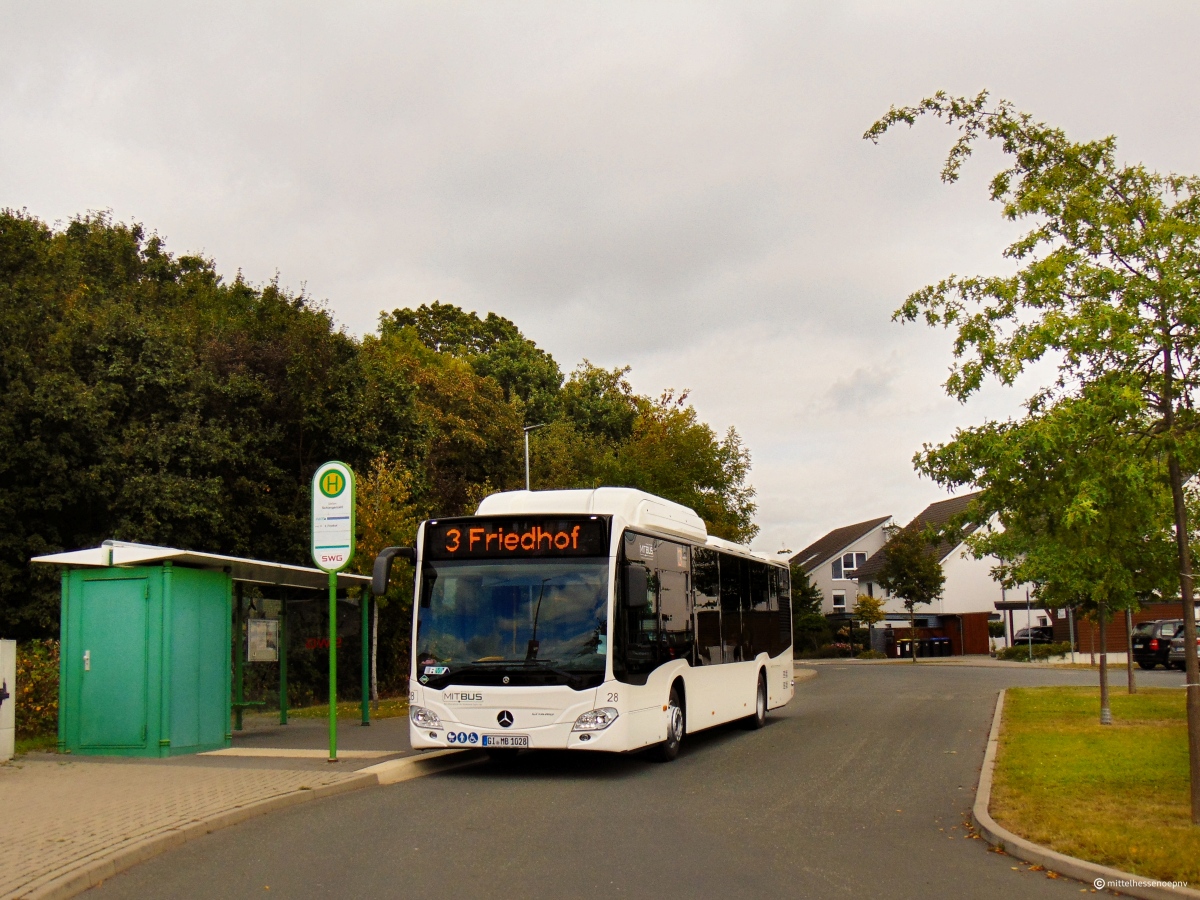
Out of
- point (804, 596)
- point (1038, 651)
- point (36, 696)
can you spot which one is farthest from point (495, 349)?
point (36, 696)

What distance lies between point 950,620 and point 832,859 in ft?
213

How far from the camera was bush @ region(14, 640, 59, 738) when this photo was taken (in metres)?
17.2

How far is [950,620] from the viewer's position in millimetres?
70438

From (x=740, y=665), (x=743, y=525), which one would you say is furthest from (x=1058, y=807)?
(x=743, y=525)

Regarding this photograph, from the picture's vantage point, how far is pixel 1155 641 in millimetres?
43812

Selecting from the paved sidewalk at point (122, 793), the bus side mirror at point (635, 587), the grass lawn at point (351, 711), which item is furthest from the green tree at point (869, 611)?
the bus side mirror at point (635, 587)

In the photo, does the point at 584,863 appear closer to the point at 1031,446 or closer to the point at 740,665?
the point at 1031,446

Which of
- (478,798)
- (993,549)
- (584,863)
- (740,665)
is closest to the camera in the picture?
(584,863)

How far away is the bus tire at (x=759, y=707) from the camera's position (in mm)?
20125

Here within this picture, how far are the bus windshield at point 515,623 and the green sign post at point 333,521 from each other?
3.64 ft

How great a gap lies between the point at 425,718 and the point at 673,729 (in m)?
3.34

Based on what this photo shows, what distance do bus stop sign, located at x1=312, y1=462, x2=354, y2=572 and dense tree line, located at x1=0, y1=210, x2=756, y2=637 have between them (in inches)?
462

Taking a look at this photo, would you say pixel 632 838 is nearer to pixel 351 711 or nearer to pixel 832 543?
pixel 351 711

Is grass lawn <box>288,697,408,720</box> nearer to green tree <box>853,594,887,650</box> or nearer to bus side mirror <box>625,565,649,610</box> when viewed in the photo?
bus side mirror <box>625,565,649,610</box>
